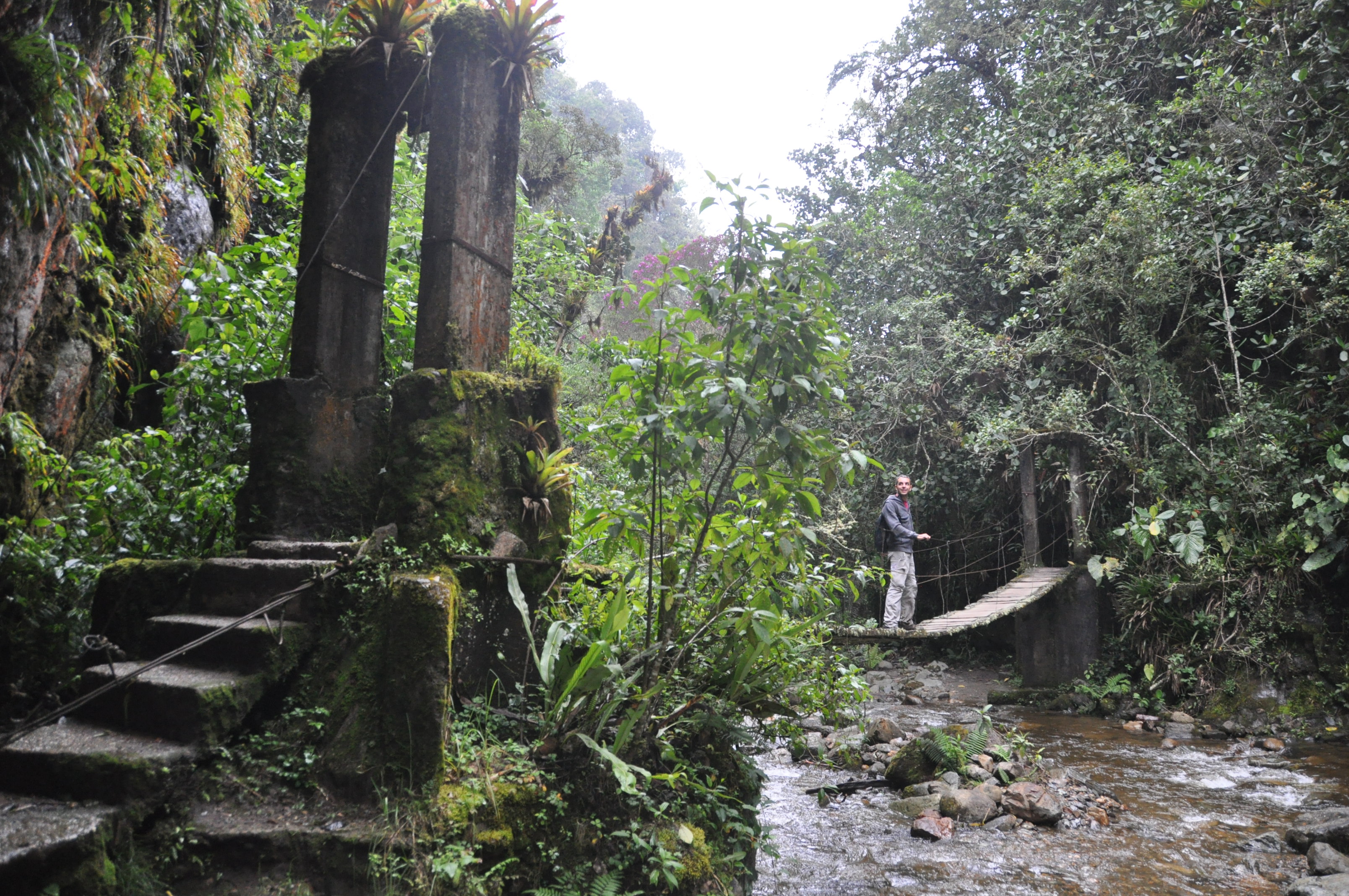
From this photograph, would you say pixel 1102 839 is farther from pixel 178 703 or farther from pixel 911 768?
pixel 178 703

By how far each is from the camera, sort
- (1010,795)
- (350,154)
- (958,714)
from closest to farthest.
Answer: (350,154)
(1010,795)
(958,714)

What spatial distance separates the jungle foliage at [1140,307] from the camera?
7.05m

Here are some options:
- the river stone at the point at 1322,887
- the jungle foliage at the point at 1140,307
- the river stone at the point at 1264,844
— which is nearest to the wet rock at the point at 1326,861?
the river stone at the point at 1322,887

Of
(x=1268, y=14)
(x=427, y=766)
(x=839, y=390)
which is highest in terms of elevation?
(x=1268, y=14)

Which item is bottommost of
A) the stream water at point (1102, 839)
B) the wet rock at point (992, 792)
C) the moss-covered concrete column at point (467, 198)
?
the stream water at point (1102, 839)

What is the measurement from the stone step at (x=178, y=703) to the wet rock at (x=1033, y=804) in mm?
4245

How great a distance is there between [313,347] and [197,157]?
14.7 ft

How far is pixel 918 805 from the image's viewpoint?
4.91m

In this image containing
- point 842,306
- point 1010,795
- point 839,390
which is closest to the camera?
point 839,390

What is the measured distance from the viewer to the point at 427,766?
242cm

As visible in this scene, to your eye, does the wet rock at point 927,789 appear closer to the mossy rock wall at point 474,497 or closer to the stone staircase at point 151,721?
the mossy rock wall at point 474,497

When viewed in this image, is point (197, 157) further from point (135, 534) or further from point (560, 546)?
point (560, 546)

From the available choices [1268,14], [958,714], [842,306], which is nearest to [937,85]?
[842,306]

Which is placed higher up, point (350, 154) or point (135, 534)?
point (350, 154)
